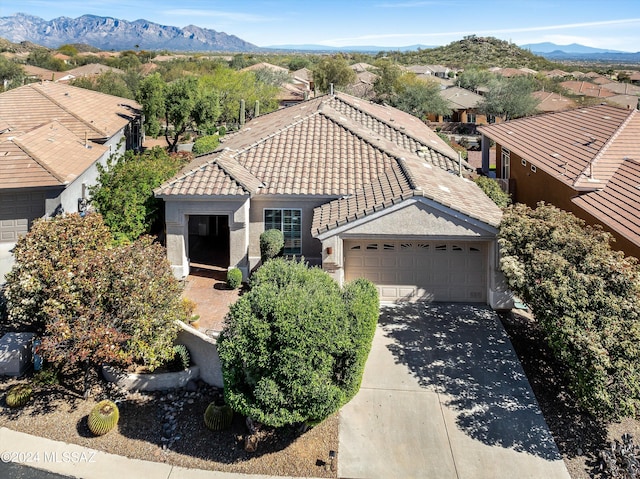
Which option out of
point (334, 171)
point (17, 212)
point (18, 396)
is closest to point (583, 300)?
point (334, 171)

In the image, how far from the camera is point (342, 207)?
18.8 m

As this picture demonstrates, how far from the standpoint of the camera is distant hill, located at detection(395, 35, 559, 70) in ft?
526

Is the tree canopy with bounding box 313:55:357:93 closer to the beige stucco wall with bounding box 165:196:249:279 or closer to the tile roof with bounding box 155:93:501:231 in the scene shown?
the tile roof with bounding box 155:93:501:231

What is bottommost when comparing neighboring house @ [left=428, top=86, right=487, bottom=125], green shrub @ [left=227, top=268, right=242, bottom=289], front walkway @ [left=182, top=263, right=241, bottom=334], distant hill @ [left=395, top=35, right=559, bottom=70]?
front walkway @ [left=182, top=263, right=241, bottom=334]

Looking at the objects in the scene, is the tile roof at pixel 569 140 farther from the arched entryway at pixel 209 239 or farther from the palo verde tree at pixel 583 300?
the arched entryway at pixel 209 239

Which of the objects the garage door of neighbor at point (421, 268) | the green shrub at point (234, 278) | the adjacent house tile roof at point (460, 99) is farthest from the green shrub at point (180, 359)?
the adjacent house tile roof at point (460, 99)

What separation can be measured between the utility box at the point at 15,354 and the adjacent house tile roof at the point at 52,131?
18.4 ft

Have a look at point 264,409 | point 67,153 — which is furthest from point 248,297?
point 67,153

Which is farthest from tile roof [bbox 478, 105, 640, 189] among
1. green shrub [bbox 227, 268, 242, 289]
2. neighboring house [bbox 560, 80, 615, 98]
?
neighboring house [bbox 560, 80, 615, 98]

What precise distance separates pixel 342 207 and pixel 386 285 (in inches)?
125

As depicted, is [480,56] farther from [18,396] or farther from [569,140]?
[18,396]

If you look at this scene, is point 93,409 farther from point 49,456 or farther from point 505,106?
point 505,106

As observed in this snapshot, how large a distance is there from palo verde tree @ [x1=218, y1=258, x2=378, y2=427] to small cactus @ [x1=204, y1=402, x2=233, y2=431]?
1561 millimetres

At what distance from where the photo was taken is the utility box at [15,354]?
14438mm
